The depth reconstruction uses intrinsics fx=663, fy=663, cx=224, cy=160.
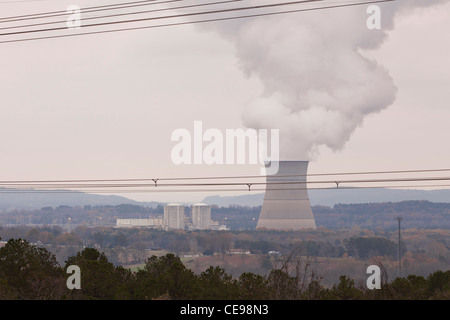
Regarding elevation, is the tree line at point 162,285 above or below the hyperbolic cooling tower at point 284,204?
below

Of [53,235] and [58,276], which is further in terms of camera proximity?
[53,235]

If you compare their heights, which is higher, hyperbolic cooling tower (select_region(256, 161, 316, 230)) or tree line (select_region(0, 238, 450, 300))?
hyperbolic cooling tower (select_region(256, 161, 316, 230))

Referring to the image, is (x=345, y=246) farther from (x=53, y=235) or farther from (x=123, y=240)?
(x=53, y=235)

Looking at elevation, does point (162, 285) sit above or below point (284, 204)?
below

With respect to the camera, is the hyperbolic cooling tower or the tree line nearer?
the tree line

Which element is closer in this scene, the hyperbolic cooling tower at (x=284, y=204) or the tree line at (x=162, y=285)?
the tree line at (x=162, y=285)

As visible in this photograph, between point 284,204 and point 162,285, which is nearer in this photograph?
point 162,285

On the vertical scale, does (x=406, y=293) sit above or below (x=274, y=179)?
below
